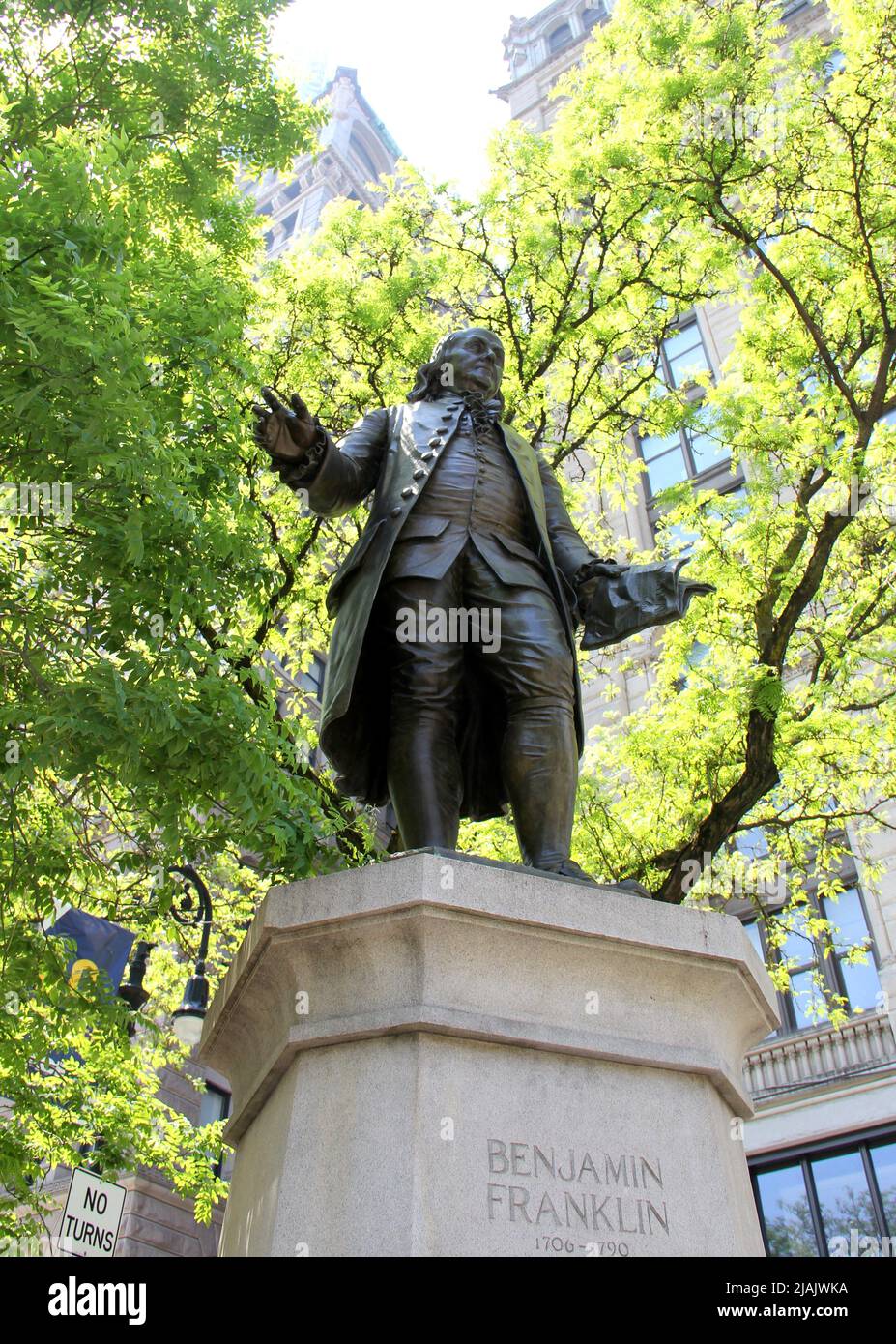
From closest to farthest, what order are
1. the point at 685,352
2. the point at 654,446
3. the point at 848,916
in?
the point at 848,916, the point at 654,446, the point at 685,352

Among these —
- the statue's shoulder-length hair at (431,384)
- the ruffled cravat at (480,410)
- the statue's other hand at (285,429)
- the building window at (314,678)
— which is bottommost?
the statue's other hand at (285,429)

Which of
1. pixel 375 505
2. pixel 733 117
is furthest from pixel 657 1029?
pixel 733 117

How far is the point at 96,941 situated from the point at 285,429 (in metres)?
7.55

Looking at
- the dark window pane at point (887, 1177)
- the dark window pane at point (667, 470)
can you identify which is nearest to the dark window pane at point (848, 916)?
the dark window pane at point (887, 1177)

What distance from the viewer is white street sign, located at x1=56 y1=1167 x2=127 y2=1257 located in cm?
912

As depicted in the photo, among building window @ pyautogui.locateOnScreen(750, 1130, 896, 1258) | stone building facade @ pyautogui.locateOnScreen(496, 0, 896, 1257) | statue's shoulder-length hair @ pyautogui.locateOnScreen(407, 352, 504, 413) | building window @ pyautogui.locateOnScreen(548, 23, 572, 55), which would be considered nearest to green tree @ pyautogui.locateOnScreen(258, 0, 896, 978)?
stone building facade @ pyautogui.locateOnScreen(496, 0, 896, 1257)

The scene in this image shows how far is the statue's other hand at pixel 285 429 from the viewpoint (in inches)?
174

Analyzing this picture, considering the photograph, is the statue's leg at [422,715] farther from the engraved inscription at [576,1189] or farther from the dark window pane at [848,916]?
the dark window pane at [848,916]

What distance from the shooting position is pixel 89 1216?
937 centimetres

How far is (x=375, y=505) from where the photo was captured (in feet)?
16.6

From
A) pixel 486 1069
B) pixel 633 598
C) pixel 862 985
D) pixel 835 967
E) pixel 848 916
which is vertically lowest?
pixel 486 1069

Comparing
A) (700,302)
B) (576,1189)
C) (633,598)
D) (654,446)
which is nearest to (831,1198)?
(700,302)

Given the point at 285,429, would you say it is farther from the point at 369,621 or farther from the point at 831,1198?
the point at 831,1198
